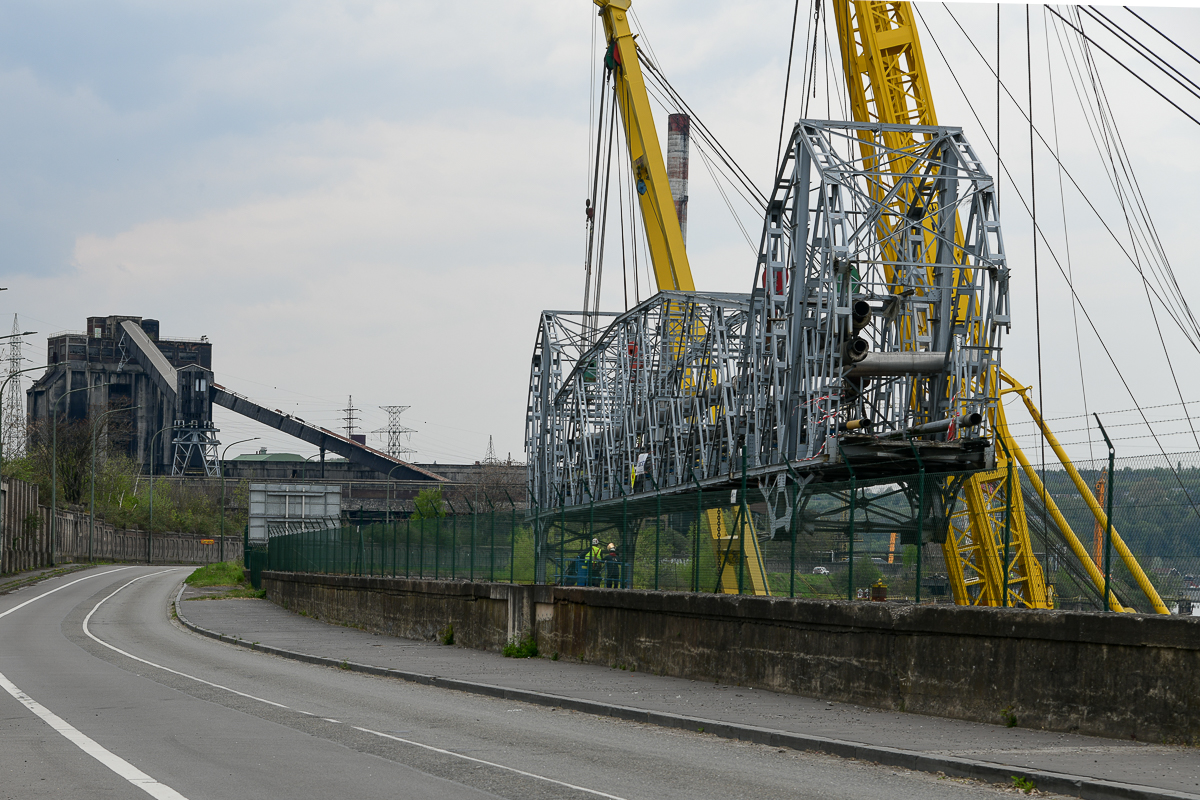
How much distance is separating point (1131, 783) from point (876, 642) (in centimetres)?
548

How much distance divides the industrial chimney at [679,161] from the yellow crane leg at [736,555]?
184ft

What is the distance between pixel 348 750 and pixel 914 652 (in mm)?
6285

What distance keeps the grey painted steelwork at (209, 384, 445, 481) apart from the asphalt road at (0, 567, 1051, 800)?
3828 inches

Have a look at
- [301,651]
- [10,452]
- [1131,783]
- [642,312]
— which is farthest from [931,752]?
[10,452]

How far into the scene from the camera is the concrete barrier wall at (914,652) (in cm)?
1139

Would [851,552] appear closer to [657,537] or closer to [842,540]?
[842,540]

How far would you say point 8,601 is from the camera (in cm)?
4819

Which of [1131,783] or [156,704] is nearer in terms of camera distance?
[1131,783]

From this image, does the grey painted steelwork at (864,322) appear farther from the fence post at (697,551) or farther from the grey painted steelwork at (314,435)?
the grey painted steelwork at (314,435)

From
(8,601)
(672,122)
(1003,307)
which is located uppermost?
(672,122)

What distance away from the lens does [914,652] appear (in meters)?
14.1

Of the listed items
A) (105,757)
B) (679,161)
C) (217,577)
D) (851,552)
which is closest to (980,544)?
(851,552)

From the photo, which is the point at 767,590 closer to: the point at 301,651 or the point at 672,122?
the point at 301,651

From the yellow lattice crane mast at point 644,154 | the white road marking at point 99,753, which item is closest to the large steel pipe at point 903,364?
the white road marking at point 99,753
